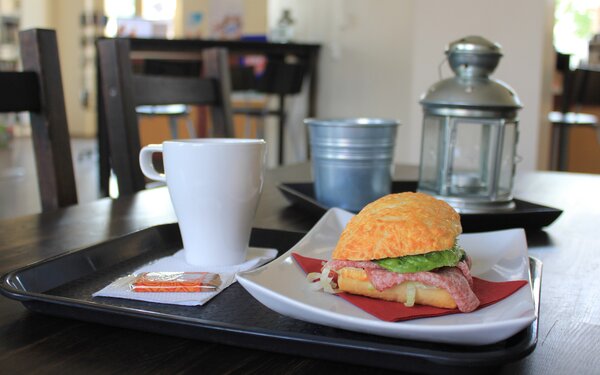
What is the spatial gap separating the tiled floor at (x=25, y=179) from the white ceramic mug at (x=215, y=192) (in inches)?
78.4

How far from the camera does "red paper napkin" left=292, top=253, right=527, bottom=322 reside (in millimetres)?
457

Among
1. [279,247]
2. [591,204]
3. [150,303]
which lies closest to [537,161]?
[591,204]

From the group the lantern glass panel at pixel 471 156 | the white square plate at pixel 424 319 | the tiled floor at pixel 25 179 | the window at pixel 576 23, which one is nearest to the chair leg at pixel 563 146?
the tiled floor at pixel 25 179

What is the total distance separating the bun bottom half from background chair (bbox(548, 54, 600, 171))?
12.6 feet

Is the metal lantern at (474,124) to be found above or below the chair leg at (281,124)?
above

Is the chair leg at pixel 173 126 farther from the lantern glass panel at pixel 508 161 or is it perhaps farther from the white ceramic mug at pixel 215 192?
the white ceramic mug at pixel 215 192

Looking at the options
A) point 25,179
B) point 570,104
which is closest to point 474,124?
point 570,104

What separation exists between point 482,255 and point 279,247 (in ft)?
0.75

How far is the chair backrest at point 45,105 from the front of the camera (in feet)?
3.44

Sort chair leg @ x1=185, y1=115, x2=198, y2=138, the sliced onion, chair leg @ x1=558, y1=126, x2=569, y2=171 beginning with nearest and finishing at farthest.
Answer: the sliced onion
chair leg @ x1=558, y1=126, x2=569, y2=171
chair leg @ x1=185, y1=115, x2=198, y2=138

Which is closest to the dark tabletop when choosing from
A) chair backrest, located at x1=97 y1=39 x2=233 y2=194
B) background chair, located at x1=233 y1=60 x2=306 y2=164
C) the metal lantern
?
the metal lantern

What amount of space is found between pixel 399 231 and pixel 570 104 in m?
4.48

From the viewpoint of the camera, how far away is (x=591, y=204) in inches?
46.1

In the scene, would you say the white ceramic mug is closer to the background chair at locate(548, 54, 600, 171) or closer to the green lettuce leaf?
the green lettuce leaf
